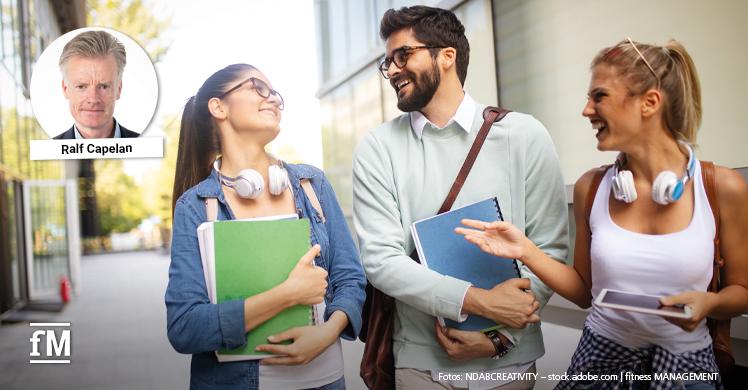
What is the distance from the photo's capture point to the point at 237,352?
180 centimetres

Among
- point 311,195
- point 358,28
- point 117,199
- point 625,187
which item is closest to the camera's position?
point 625,187

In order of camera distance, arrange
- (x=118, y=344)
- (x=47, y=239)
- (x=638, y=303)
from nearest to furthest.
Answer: (x=638, y=303) → (x=118, y=344) → (x=47, y=239)

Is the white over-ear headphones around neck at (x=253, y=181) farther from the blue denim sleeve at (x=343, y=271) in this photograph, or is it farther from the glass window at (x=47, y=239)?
the glass window at (x=47, y=239)

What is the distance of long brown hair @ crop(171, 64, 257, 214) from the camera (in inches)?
74.1

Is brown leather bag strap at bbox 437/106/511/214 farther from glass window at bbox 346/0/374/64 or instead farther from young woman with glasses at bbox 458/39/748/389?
glass window at bbox 346/0/374/64

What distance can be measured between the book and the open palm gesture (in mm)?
501

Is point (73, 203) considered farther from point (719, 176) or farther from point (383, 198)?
point (719, 176)

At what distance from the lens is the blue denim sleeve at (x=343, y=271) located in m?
1.88

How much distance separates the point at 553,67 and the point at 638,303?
1607mm

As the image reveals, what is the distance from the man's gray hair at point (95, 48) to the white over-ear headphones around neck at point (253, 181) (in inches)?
33.6

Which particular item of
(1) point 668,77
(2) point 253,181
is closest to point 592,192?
(1) point 668,77

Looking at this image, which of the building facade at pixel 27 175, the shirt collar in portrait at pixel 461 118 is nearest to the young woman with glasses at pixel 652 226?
the shirt collar in portrait at pixel 461 118

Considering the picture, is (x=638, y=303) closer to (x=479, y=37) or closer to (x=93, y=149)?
(x=479, y=37)

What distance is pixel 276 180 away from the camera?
6.01 feet
